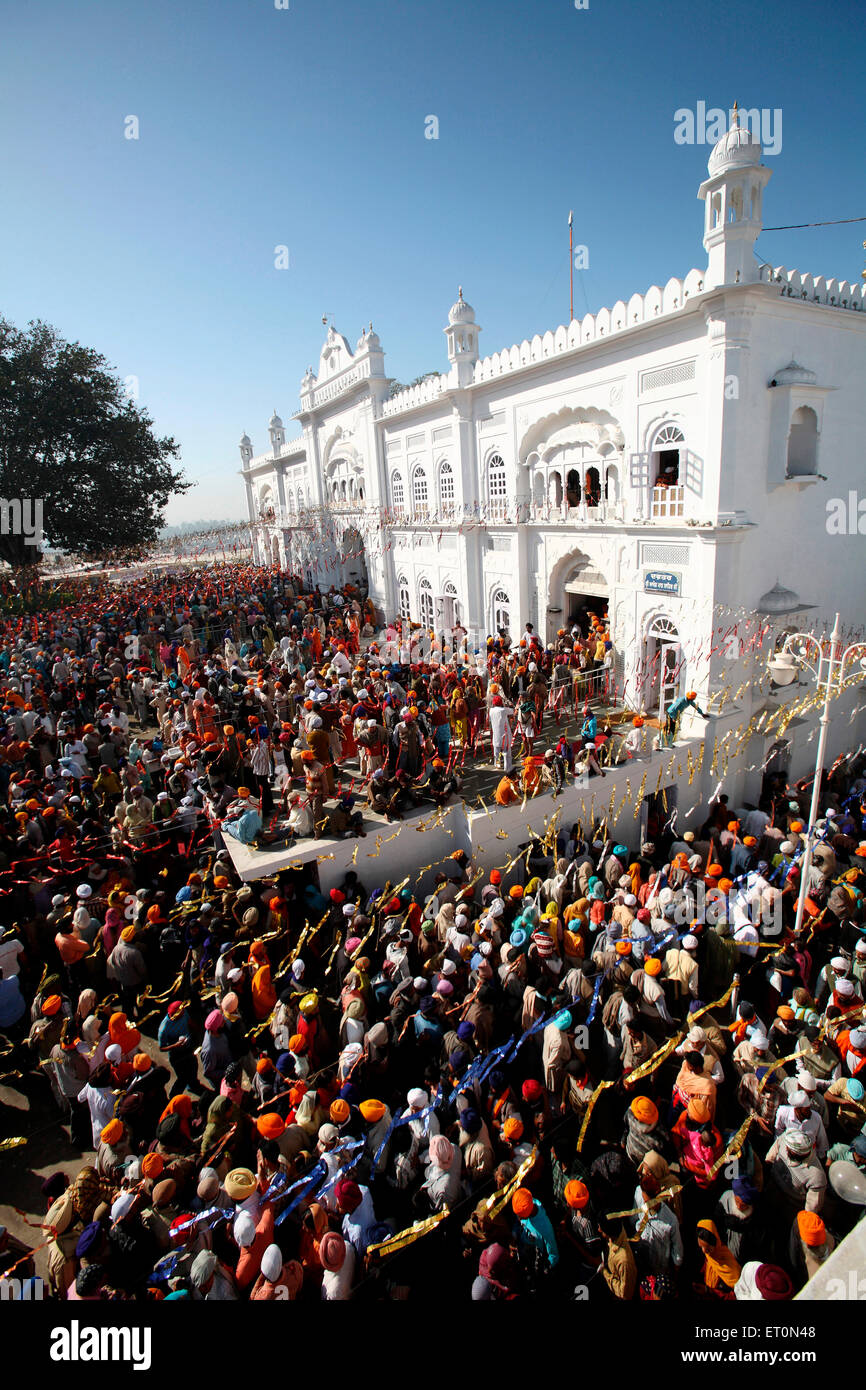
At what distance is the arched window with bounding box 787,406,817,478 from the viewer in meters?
11.7

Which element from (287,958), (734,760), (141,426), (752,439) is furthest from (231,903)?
(141,426)

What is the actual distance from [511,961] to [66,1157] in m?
4.31

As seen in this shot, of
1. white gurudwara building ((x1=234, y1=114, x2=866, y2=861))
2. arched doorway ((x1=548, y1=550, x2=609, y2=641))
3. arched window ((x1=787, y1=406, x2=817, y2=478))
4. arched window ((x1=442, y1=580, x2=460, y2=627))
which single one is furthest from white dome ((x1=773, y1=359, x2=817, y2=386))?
arched window ((x1=442, y1=580, x2=460, y2=627))

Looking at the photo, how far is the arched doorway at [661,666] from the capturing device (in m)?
12.3

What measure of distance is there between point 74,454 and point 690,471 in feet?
92.9

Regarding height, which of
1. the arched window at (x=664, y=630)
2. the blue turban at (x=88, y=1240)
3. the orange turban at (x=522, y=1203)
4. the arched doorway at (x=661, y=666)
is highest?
the arched window at (x=664, y=630)

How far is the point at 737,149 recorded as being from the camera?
9688mm

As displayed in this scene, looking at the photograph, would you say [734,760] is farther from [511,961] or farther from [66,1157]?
[66,1157]

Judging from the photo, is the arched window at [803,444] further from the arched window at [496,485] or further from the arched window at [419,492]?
the arched window at [419,492]

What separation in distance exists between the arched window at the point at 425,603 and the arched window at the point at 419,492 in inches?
87.8

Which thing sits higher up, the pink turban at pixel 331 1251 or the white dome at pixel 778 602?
the white dome at pixel 778 602

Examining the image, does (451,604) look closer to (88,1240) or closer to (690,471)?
(690,471)

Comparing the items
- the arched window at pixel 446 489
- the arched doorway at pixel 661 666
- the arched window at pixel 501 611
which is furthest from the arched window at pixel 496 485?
the arched doorway at pixel 661 666

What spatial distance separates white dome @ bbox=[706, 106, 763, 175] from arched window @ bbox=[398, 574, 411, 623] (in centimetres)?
1431
